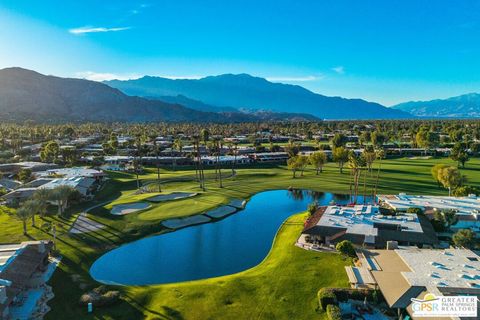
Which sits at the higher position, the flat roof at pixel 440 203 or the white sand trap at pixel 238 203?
the flat roof at pixel 440 203

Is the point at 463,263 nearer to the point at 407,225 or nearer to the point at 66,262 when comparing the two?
the point at 407,225

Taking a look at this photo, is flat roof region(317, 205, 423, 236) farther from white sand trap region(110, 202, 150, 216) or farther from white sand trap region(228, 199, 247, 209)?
white sand trap region(110, 202, 150, 216)

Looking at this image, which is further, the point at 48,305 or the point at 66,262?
the point at 66,262

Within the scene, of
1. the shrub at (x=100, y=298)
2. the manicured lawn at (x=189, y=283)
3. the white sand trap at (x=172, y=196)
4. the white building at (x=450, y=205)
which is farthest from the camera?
the white sand trap at (x=172, y=196)

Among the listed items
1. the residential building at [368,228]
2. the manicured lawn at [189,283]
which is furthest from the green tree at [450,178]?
the residential building at [368,228]

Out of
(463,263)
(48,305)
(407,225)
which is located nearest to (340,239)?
(407,225)

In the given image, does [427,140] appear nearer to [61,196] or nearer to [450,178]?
[450,178]

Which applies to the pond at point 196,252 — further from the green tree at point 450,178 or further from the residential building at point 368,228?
the green tree at point 450,178

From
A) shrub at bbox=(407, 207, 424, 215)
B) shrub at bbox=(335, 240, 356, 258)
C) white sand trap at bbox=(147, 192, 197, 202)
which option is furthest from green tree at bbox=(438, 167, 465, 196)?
white sand trap at bbox=(147, 192, 197, 202)

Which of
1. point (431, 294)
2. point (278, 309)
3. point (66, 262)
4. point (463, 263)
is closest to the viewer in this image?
point (431, 294)
